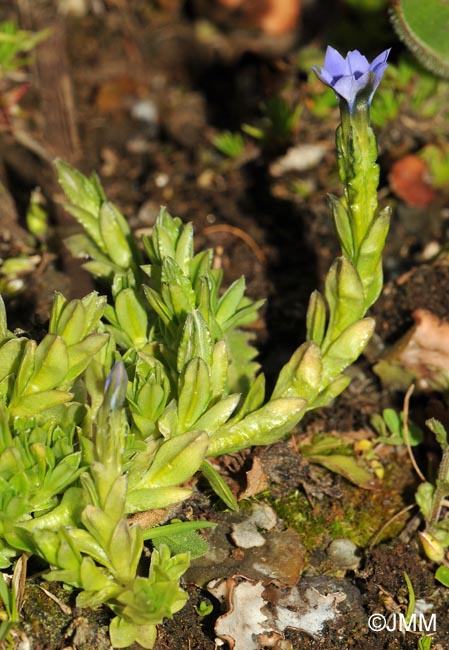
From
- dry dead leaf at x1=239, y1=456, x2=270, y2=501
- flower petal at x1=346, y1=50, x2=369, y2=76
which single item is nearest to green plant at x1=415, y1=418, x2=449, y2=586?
dry dead leaf at x1=239, y1=456, x2=270, y2=501

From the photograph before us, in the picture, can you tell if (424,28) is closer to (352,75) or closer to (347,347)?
(352,75)

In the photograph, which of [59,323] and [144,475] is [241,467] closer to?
[144,475]

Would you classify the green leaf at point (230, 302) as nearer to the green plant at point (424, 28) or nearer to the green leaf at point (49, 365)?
the green leaf at point (49, 365)

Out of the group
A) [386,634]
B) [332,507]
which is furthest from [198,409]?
[386,634]

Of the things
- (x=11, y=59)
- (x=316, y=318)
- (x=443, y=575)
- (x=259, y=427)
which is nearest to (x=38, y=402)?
(x=259, y=427)

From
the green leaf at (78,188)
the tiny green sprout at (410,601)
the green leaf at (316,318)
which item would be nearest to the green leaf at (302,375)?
the green leaf at (316,318)

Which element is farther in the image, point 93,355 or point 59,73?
point 59,73

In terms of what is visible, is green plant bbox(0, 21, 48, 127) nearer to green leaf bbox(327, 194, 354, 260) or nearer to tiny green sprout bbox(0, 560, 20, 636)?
green leaf bbox(327, 194, 354, 260)

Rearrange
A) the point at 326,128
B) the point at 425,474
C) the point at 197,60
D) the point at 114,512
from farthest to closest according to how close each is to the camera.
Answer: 1. the point at 197,60
2. the point at 326,128
3. the point at 425,474
4. the point at 114,512
